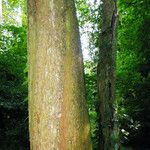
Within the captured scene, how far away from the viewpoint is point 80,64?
5.06 meters

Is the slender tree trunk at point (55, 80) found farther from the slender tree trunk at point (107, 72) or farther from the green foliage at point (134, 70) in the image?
the green foliage at point (134, 70)

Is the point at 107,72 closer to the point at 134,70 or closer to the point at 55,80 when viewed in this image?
the point at 55,80

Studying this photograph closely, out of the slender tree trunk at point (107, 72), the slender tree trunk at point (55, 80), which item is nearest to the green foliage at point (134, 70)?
Result: the slender tree trunk at point (107, 72)

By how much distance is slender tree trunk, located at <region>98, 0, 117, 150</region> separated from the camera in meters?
7.40

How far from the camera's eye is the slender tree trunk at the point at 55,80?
4.68 m

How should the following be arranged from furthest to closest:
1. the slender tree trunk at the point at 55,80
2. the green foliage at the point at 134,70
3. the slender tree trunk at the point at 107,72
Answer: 1. the green foliage at the point at 134,70
2. the slender tree trunk at the point at 107,72
3. the slender tree trunk at the point at 55,80

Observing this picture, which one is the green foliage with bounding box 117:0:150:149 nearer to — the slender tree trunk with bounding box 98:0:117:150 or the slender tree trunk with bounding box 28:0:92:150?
the slender tree trunk with bounding box 98:0:117:150

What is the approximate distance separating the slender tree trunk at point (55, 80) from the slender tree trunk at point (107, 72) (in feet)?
8.12

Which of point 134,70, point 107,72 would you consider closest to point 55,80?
point 107,72

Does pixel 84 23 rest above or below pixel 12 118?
above

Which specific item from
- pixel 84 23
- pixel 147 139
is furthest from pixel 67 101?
pixel 147 139

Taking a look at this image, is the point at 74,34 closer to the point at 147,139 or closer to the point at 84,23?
the point at 84,23

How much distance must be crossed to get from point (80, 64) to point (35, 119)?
3.39 feet

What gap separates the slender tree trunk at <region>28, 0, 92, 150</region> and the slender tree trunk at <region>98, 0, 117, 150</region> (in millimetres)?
2476
